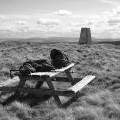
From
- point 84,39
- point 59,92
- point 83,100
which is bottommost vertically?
point 84,39

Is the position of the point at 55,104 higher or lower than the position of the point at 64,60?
lower

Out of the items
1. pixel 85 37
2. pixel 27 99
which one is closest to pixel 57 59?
pixel 27 99

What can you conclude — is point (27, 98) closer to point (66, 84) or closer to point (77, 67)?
point (66, 84)

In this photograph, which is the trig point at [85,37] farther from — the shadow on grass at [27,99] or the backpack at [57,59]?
the shadow on grass at [27,99]

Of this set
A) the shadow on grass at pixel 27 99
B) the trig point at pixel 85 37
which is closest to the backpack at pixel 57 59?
the shadow on grass at pixel 27 99

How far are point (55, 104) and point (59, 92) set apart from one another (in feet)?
1.68

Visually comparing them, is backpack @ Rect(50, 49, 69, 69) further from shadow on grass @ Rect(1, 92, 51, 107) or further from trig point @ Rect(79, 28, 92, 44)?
trig point @ Rect(79, 28, 92, 44)

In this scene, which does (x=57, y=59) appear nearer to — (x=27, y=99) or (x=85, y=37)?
(x=27, y=99)

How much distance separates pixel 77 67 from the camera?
1295 centimetres

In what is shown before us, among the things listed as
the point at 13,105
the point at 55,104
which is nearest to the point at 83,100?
the point at 55,104

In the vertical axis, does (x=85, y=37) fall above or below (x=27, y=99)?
below

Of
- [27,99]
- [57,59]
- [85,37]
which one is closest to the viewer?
[27,99]

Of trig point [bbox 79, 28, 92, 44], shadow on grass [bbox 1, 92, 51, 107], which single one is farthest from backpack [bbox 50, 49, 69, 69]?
trig point [bbox 79, 28, 92, 44]

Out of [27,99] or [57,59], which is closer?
[27,99]
